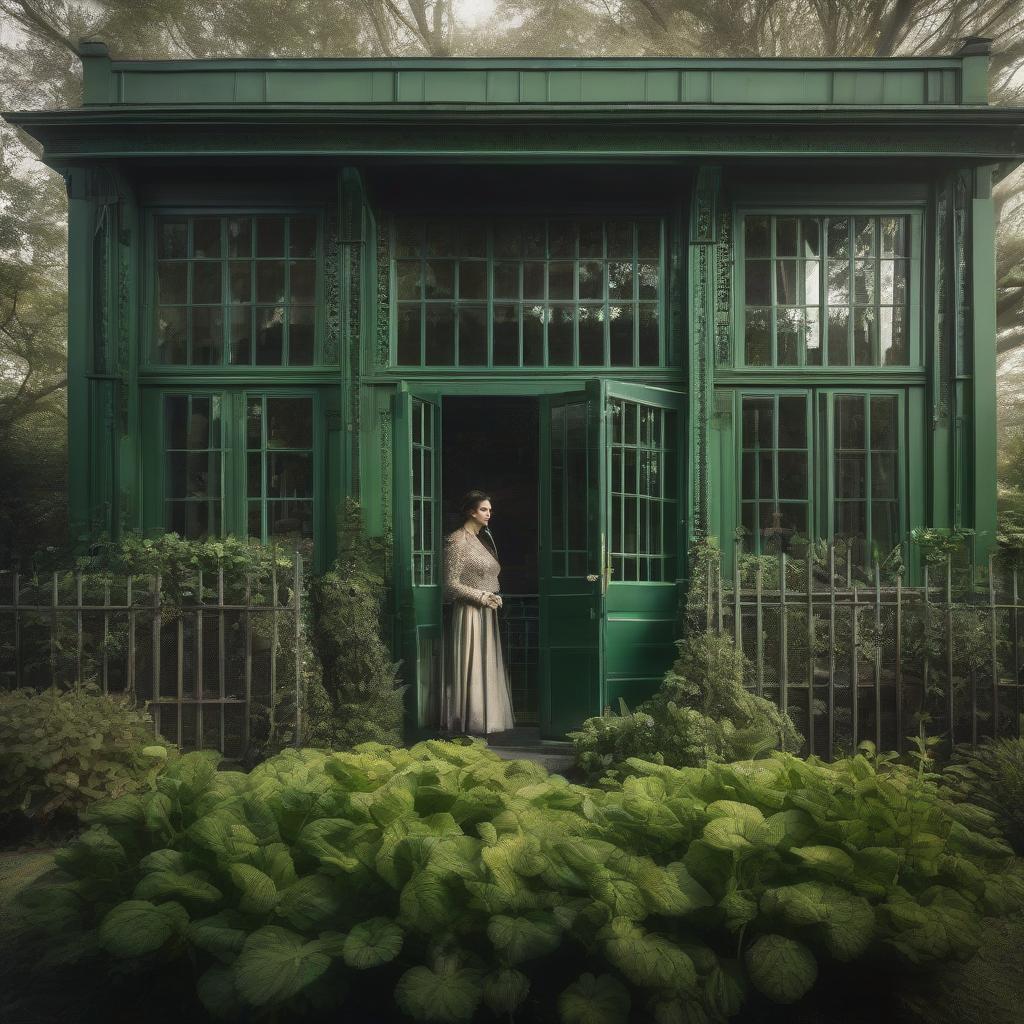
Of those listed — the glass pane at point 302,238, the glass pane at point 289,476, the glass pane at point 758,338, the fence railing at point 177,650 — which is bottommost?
the fence railing at point 177,650

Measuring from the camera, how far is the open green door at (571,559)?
9.15 m

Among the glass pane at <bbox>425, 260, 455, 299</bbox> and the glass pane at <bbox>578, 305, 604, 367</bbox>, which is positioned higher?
the glass pane at <bbox>425, 260, 455, 299</bbox>

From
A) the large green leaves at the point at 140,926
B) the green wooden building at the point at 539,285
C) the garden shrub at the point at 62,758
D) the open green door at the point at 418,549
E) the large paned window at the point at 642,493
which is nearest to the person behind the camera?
the large green leaves at the point at 140,926

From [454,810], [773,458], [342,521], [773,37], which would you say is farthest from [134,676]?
[773,37]

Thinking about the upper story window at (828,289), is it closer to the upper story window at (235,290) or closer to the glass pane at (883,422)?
the glass pane at (883,422)

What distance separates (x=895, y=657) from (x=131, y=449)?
22.5 feet

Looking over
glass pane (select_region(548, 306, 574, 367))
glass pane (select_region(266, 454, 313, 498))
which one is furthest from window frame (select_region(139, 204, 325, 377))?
glass pane (select_region(548, 306, 574, 367))

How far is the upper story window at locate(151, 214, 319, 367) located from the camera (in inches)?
415

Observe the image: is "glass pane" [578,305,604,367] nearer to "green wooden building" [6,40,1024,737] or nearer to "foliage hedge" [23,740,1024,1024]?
"green wooden building" [6,40,1024,737]

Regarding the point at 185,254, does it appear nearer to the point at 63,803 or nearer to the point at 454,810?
the point at 63,803

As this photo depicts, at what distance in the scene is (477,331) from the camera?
10.5 metres

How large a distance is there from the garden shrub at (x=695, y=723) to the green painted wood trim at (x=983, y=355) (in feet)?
12.0

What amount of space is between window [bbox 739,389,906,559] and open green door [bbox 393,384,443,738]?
2.91 meters

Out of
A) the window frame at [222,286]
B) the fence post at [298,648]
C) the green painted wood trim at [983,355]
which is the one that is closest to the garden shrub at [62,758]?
Result: the fence post at [298,648]
